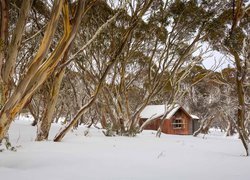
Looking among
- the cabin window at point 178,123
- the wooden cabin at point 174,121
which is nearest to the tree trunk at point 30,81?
the wooden cabin at point 174,121

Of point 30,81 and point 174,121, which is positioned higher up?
point 174,121

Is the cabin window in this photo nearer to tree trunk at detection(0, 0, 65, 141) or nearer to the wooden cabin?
the wooden cabin

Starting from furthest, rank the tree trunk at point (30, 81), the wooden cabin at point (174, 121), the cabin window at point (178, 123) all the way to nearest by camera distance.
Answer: the cabin window at point (178, 123)
the wooden cabin at point (174, 121)
the tree trunk at point (30, 81)

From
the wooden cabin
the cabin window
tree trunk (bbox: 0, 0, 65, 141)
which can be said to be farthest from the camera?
the cabin window

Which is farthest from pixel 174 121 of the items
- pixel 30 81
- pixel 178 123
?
pixel 30 81

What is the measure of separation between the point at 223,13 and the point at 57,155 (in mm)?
9201

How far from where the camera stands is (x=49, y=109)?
7.12 metres

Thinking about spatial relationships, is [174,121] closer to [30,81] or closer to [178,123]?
[178,123]

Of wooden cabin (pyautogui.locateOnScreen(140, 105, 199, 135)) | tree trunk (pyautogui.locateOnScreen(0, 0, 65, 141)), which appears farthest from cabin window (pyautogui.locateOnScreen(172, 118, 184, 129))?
tree trunk (pyautogui.locateOnScreen(0, 0, 65, 141))

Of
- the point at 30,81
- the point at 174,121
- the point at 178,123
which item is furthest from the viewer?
the point at 178,123

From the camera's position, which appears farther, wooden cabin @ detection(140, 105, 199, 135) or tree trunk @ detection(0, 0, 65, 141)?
wooden cabin @ detection(140, 105, 199, 135)

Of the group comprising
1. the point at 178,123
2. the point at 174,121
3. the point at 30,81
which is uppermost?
the point at 174,121

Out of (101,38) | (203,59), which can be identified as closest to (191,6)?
(203,59)

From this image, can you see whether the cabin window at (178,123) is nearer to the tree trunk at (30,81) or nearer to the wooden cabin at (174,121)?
the wooden cabin at (174,121)
